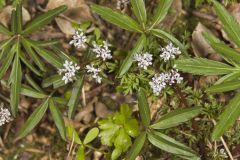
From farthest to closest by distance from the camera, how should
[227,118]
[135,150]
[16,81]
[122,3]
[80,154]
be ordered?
[122,3]
[80,154]
[16,81]
[135,150]
[227,118]

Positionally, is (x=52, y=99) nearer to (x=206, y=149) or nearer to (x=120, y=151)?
(x=120, y=151)

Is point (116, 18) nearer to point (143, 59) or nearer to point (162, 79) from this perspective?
point (143, 59)

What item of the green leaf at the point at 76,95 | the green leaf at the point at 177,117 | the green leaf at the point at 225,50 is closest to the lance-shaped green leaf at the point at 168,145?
the green leaf at the point at 177,117

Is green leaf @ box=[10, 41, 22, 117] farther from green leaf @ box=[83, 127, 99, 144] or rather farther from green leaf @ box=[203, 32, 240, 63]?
green leaf @ box=[203, 32, 240, 63]

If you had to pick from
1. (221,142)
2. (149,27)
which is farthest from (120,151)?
(149,27)

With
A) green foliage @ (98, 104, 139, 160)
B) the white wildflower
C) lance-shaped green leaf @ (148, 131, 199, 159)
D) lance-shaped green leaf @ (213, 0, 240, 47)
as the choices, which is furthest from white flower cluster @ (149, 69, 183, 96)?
the white wildflower

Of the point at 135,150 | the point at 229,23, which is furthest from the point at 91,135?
the point at 229,23

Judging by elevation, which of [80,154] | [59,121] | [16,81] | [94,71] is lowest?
[80,154]
